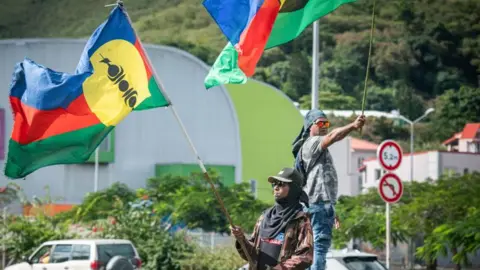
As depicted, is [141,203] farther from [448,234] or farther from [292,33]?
[292,33]

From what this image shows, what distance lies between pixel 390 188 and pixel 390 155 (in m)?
0.59

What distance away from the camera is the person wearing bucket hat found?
9.43 meters

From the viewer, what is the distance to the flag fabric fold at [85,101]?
12.2 meters

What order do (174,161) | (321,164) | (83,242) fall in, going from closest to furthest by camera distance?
(321,164), (83,242), (174,161)

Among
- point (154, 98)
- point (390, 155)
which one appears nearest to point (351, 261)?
point (390, 155)

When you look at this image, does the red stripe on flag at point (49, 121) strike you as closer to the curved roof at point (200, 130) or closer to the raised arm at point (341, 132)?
the raised arm at point (341, 132)

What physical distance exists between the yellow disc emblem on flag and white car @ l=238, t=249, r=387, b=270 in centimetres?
670

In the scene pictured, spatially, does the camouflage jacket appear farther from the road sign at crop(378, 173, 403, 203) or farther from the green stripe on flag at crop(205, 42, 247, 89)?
the road sign at crop(378, 173, 403, 203)

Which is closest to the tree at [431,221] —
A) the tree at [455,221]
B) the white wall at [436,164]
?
the tree at [455,221]

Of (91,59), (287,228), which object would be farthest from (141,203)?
(287,228)

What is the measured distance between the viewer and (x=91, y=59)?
40.7 feet

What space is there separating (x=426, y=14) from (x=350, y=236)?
10439cm

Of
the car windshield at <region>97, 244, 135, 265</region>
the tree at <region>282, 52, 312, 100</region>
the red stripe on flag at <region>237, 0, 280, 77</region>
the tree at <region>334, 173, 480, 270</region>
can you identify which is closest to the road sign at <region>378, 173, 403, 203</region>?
the tree at <region>334, 173, 480, 270</region>

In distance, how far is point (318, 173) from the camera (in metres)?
11.1
